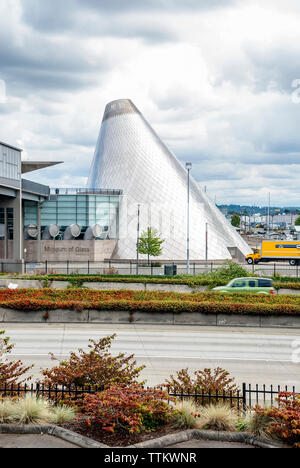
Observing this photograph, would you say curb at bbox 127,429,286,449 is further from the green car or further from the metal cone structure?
the metal cone structure

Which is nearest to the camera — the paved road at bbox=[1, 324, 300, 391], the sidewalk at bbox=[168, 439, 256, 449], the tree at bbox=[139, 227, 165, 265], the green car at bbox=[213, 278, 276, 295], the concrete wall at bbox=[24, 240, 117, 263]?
the sidewalk at bbox=[168, 439, 256, 449]

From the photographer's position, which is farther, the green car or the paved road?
the green car

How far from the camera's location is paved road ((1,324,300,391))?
1391 centimetres

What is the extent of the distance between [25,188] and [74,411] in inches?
1709

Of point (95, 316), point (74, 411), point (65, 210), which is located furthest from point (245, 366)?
point (65, 210)

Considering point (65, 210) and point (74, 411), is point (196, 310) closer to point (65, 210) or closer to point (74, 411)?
point (74, 411)

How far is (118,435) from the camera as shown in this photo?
26.7 feet

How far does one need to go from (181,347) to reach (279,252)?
145 ft

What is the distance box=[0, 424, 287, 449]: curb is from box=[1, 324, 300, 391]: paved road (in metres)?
4.45

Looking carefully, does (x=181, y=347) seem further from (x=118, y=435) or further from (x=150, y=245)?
(x=150, y=245)

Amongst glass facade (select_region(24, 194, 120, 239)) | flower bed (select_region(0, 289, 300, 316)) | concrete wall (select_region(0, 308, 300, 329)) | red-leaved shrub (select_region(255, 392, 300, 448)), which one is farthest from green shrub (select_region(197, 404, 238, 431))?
glass facade (select_region(24, 194, 120, 239))

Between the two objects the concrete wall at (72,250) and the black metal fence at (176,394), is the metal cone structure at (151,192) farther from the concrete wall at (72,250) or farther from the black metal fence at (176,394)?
the black metal fence at (176,394)

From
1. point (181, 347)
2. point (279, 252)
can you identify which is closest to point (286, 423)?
point (181, 347)

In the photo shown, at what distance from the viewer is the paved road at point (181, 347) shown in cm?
1391
